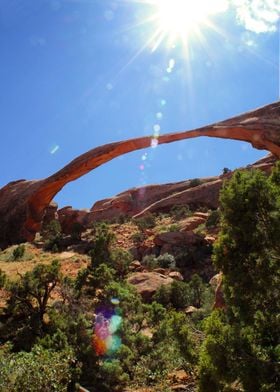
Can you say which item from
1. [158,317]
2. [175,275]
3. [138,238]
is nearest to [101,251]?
[175,275]

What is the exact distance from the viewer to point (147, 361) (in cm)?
1034

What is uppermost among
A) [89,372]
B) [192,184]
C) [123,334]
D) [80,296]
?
[192,184]

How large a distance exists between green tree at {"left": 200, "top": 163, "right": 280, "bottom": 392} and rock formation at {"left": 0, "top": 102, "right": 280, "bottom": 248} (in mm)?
6637

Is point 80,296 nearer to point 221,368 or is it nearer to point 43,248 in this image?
point 221,368

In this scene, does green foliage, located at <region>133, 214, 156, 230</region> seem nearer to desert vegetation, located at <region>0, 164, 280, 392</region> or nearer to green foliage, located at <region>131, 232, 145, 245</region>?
green foliage, located at <region>131, 232, 145, 245</region>

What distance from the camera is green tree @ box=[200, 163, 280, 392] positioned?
5.09 m

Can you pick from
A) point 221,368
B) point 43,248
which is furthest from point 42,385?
point 43,248

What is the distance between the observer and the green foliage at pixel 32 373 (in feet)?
22.5

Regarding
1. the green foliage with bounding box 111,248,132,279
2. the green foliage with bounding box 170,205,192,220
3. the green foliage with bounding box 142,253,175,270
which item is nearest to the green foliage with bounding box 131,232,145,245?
the green foliage with bounding box 142,253,175,270

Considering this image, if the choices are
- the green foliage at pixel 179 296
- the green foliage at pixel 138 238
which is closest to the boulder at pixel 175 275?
the green foliage at pixel 179 296

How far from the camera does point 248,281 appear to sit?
537cm

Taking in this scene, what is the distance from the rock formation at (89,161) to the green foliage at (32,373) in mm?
7112

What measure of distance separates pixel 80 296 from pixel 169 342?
278 centimetres

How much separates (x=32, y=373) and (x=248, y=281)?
13.1ft
